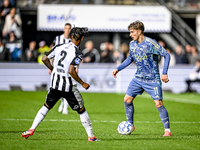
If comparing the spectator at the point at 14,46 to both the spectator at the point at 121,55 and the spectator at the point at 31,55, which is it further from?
the spectator at the point at 121,55

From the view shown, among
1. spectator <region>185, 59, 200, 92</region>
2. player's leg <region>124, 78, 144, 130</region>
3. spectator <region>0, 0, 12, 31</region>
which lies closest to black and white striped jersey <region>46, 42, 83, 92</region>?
player's leg <region>124, 78, 144, 130</region>

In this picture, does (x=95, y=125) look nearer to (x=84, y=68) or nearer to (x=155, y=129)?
(x=155, y=129)

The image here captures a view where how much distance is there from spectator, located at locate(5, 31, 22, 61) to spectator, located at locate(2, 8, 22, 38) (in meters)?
0.25

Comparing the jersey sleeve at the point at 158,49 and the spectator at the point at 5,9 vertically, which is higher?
the jersey sleeve at the point at 158,49

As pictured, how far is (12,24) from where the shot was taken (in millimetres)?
23031

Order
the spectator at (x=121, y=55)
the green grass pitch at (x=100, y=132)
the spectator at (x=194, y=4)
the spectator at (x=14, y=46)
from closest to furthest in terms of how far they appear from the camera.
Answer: the green grass pitch at (x=100, y=132) < the spectator at (x=121, y=55) < the spectator at (x=14, y=46) < the spectator at (x=194, y=4)

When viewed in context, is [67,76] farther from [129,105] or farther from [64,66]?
[129,105]

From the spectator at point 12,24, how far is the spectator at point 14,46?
0.25 metres

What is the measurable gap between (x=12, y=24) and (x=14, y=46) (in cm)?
149

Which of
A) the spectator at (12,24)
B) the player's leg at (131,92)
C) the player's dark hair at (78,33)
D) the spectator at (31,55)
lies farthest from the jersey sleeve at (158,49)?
the spectator at (12,24)

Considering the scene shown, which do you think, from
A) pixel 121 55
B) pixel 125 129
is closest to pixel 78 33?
pixel 125 129

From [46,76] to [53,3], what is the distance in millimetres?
5735

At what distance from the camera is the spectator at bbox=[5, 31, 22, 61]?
71.1 ft

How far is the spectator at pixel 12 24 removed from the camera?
22984 mm
